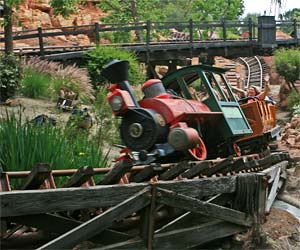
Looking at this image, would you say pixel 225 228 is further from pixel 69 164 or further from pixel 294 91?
pixel 294 91

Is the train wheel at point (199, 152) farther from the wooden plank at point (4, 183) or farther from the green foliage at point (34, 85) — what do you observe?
the green foliage at point (34, 85)

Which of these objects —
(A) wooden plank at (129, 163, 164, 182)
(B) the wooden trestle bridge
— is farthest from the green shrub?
(A) wooden plank at (129, 163, 164, 182)

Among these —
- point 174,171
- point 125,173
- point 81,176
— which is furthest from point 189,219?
point 81,176

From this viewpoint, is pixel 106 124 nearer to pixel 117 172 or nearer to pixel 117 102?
pixel 117 102

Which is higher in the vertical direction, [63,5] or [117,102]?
[63,5]

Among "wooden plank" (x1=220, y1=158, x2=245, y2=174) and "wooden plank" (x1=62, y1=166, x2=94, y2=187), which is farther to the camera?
"wooden plank" (x1=220, y1=158, x2=245, y2=174)

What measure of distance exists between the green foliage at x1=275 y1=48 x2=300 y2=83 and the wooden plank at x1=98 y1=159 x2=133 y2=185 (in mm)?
19544

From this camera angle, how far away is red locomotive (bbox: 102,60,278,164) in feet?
22.0

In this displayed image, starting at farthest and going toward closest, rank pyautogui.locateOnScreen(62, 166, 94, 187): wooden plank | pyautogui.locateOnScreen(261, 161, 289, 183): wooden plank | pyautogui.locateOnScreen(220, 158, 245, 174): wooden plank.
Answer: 1. pyautogui.locateOnScreen(261, 161, 289, 183): wooden plank
2. pyautogui.locateOnScreen(220, 158, 245, 174): wooden plank
3. pyautogui.locateOnScreen(62, 166, 94, 187): wooden plank

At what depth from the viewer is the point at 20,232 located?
172 inches

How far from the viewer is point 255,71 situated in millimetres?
30062

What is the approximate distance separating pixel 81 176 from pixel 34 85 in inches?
386

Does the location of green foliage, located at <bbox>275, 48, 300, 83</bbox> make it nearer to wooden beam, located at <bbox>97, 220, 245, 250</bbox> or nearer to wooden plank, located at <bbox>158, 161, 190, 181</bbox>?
wooden beam, located at <bbox>97, 220, 245, 250</bbox>

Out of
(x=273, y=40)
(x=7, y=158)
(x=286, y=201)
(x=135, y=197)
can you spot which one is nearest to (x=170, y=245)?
(x=135, y=197)
